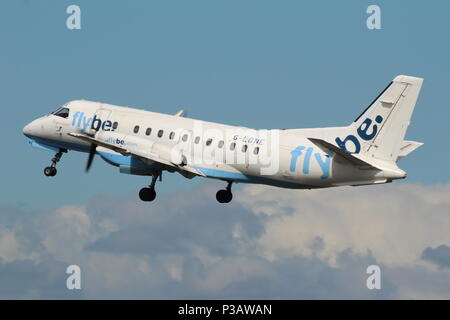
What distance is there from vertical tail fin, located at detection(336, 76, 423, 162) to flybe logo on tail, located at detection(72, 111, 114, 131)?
13002 millimetres

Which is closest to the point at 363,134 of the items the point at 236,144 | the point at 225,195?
the point at 236,144

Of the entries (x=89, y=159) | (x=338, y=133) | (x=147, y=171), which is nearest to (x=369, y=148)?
(x=338, y=133)

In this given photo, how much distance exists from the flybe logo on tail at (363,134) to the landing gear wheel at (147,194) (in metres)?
9.89

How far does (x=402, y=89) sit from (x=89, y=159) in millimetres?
16023

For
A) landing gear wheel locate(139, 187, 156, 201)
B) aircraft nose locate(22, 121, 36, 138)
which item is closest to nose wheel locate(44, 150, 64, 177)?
aircraft nose locate(22, 121, 36, 138)

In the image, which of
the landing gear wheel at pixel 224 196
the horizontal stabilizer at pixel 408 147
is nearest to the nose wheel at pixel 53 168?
the landing gear wheel at pixel 224 196

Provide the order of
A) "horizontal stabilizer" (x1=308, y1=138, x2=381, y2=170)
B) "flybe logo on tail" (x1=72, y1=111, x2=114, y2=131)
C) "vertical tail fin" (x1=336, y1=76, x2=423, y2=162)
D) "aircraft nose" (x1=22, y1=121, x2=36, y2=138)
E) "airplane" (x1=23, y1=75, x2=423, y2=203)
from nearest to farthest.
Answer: "horizontal stabilizer" (x1=308, y1=138, x2=381, y2=170), "vertical tail fin" (x1=336, y1=76, x2=423, y2=162), "airplane" (x1=23, y1=75, x2=423, y2=203), "flybe logo on tail" (x1=72, y1=111, x2=114, y2=131), "aircraft nose" (x1=22, y1=121, x2=36, y2=138)

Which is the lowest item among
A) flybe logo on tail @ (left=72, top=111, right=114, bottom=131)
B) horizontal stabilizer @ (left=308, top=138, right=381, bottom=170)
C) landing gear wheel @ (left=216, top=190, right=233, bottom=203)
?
landing gear wheel @ (left=216, top=190, right=233, bottom=203)

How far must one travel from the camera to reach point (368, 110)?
4166 cm

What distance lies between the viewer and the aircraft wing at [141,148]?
1779 inches

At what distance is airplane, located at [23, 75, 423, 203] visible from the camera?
41.1 m

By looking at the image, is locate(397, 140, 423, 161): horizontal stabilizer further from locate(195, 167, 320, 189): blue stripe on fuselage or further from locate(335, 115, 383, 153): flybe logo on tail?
locate(195, 167, 320, 189): blue stripe on fuselage

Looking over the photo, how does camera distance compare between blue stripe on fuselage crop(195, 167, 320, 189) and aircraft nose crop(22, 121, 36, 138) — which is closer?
blue stripe on fuselage crop(195, 167, 320, 189)

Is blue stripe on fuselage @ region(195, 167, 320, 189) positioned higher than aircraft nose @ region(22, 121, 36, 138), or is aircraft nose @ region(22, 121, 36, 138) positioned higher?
aircraft nose @ region(22, 121, 36, 138)
